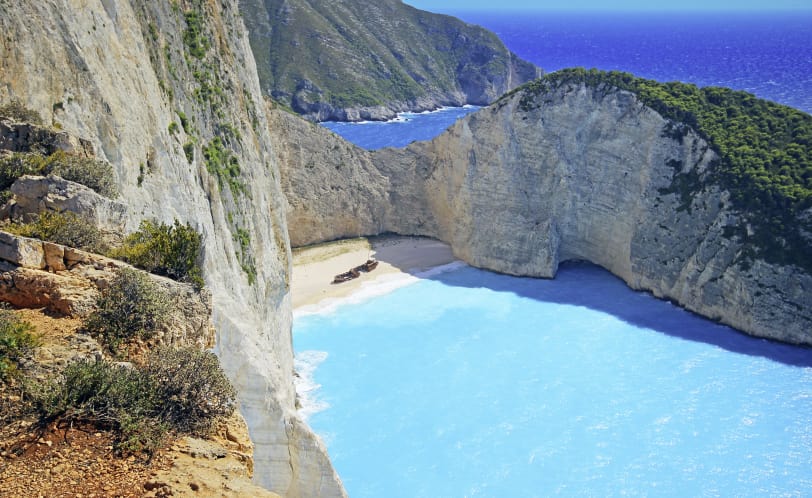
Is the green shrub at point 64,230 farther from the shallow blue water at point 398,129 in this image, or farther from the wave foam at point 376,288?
the shallow blue water at point 398,129

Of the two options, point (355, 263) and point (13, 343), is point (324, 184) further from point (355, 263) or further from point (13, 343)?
point (13, 343)

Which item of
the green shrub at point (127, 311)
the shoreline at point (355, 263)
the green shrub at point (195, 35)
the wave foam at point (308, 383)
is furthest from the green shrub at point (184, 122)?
the shoreline at point (355, 263)

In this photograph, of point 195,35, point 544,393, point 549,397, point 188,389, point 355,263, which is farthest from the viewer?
point 355,263

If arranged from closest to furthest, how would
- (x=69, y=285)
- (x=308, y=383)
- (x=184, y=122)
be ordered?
(x=69, y=285) < (x=184, y=122) < (x=308, y=383)

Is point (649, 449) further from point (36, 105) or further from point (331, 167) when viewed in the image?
point (331, 167)

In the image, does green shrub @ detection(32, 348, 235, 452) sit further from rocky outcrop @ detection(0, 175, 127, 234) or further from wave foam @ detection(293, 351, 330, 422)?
wave foam @ detection(293, 351, 330, 422)

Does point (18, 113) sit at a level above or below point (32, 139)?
above

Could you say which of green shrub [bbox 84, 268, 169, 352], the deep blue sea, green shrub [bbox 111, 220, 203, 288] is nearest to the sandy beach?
green shrub [bbox 111, 220, 203, 288]

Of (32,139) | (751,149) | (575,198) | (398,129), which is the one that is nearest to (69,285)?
(32,139)

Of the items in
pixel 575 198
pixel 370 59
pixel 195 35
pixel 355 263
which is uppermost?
pixel 370 59
